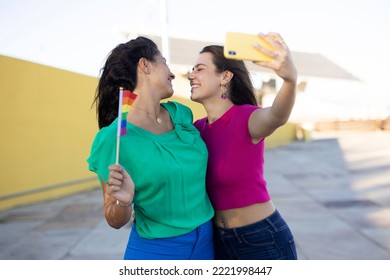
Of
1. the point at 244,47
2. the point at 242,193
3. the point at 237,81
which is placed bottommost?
the point at 242,193

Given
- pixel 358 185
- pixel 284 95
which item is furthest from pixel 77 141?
pixel 284 95

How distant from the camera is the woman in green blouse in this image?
1559 mm

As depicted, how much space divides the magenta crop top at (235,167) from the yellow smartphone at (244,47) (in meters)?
0.50

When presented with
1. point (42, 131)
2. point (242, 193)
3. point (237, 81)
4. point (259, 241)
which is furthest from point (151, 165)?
point (42, 131)

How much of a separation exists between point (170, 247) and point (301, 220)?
12.4 feet

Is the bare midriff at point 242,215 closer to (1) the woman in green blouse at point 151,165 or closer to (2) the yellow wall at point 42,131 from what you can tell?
(1) the woman in green blouse at point 151,165

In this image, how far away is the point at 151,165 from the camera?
62.6 inches

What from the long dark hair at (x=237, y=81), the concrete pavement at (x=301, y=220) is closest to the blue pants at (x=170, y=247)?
the long dark hair at (x=237, y=81)

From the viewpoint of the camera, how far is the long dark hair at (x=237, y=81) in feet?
6.96

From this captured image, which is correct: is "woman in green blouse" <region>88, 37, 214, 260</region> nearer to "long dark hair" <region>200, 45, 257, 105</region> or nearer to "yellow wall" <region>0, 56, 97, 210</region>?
"long dark hair" <region>200, 45, 257, 105</region>

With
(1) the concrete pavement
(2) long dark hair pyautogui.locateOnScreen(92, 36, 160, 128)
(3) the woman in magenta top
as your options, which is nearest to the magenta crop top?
(3) the woman in magenta top

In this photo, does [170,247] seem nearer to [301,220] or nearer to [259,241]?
[259,241]

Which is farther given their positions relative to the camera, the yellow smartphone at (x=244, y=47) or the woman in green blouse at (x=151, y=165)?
the woman in green blouse at (x=151, y=165)
